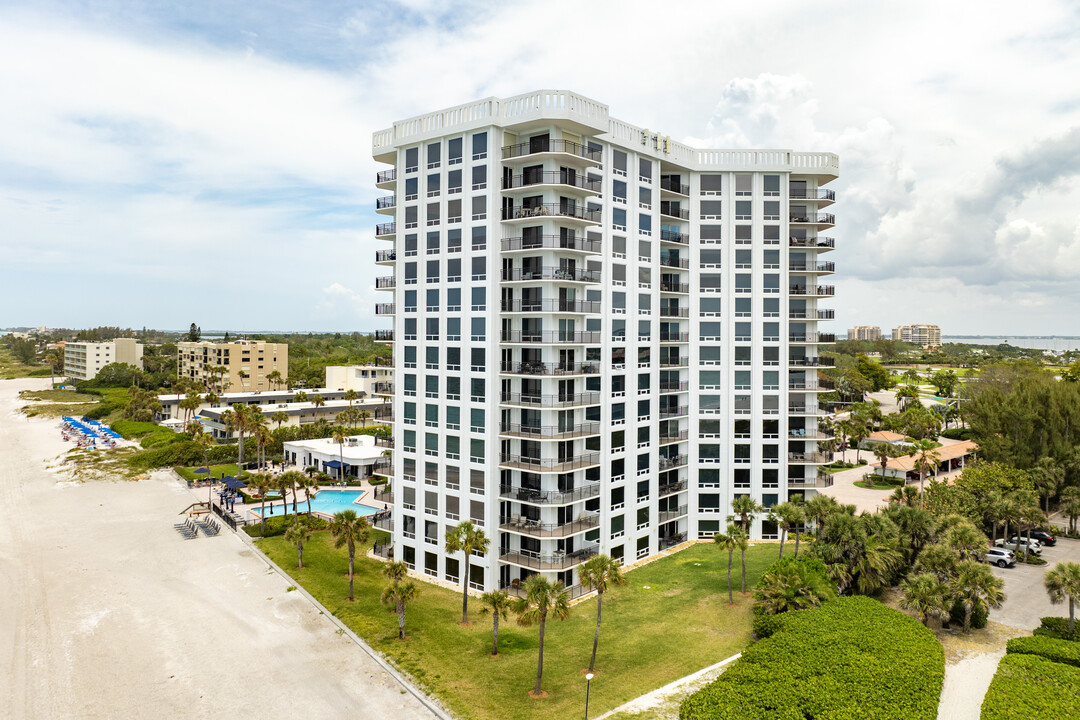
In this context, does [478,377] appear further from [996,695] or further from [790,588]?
[996,695]

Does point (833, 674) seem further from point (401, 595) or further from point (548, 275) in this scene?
point (548, 275)

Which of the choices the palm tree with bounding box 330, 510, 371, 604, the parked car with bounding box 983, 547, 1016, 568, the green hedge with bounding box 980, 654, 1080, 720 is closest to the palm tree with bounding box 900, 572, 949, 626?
the green hedge with bounding box 980, 654, 1080, 720

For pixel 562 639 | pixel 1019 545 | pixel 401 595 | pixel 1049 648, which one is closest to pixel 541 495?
pixel 562 639

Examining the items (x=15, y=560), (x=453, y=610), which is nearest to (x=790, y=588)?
(x=453, y=610)

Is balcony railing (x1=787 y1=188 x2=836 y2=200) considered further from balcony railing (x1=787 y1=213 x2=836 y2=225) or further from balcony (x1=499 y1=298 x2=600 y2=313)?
balcony (x1=499 y1=298 x2=600 y2=313)

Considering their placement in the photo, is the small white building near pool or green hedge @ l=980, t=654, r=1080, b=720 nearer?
green hedge @ l=980, t=654, r=1080, b=720

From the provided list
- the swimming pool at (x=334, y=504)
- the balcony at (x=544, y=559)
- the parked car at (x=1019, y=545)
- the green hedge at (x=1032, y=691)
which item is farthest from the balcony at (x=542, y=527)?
the parked car at (x=1019, y=545)
